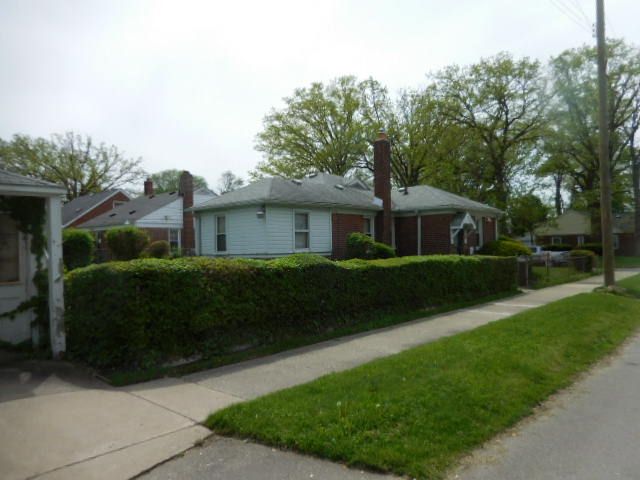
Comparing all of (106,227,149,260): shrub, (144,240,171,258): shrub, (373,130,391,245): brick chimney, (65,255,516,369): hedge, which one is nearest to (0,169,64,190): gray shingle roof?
(65,255,516,369): hedge

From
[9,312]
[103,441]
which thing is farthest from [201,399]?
[9,312]

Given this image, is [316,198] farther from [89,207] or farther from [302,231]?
[89,207]

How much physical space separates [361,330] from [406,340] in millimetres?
1203

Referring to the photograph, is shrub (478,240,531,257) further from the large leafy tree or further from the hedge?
the large leafy tree

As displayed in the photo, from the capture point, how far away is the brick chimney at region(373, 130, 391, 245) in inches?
838

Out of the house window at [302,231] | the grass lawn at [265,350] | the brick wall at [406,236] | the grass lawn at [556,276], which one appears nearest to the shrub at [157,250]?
the house window at [302,231]

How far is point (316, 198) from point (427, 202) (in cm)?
667

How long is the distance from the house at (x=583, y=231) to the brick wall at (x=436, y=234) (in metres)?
26.7

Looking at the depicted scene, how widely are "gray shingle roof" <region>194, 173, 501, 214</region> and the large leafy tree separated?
1826cm

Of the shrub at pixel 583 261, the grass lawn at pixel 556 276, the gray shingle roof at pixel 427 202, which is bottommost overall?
the grass lawn at pixel 556 276

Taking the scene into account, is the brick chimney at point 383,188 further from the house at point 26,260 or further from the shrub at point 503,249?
the house at point 26,260

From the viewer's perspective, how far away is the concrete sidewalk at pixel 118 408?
4.01 metres

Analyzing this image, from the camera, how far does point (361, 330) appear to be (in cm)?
990

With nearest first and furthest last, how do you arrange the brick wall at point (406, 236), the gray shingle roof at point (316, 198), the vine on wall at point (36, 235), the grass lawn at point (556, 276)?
the vine on wall at point (36, 235) → the gray shingle roof at point (316, 198) → the grass lawn at point (556, 276) → the brick wall at point (406, 236)
